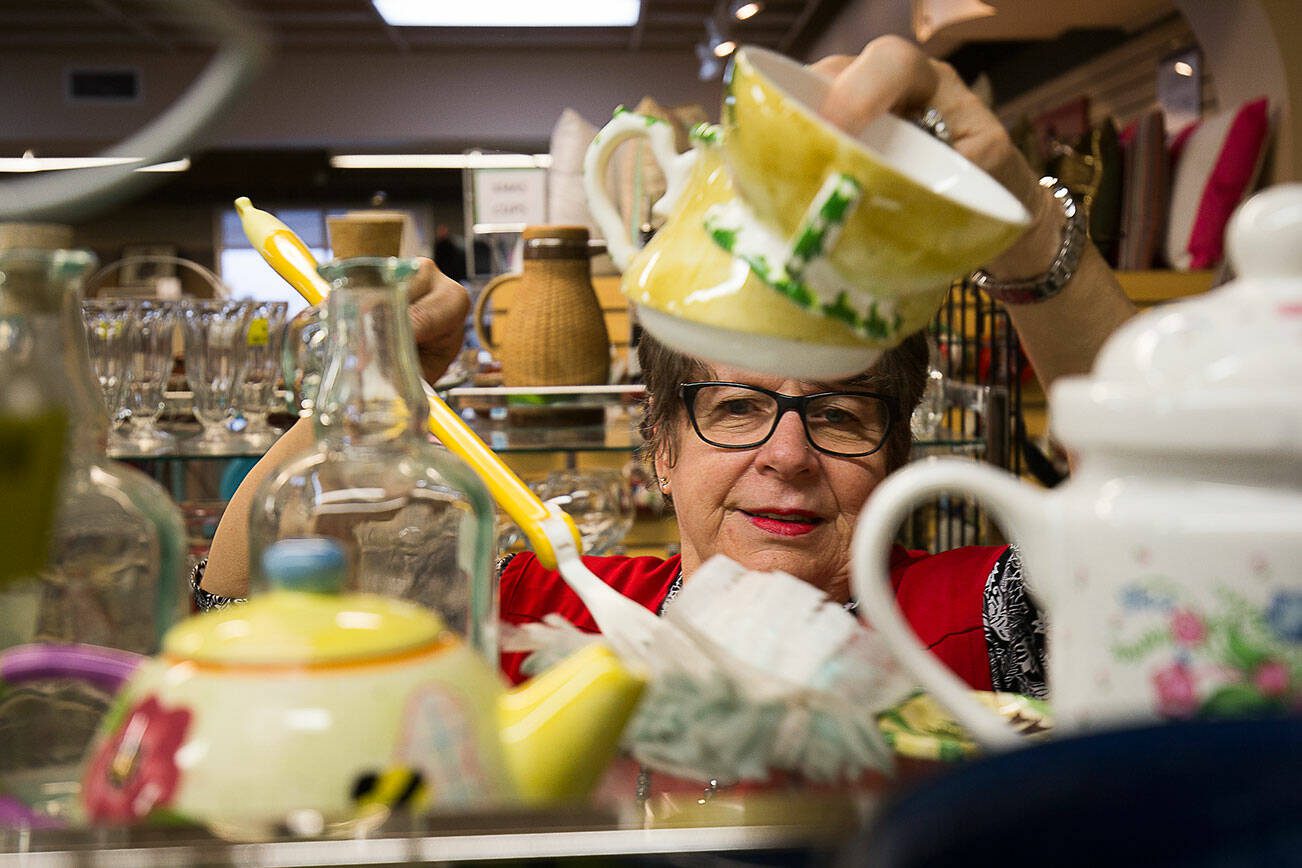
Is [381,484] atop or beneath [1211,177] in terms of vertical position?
beneath

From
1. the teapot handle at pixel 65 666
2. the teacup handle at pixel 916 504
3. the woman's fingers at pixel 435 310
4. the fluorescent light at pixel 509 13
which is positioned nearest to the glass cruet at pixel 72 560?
the teapot handle at pixel 65 666

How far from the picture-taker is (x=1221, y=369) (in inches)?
14.2

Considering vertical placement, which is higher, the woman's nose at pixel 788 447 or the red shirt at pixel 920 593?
the woman's nose at pixel 788 447

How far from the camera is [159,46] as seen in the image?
28.7 feet

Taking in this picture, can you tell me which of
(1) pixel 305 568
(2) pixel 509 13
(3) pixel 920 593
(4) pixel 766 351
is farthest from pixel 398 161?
(1) pixel 305 568

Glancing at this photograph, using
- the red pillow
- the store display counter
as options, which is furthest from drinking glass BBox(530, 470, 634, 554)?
the red pillow

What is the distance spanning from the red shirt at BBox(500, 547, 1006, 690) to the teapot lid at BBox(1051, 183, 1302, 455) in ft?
2.13

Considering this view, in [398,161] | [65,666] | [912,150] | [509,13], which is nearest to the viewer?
[65,666]

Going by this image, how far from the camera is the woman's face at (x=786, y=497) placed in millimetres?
1241

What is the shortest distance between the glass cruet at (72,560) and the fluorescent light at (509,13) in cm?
702

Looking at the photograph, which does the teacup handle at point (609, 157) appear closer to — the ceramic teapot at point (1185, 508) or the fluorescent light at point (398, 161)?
the ceramic teapot at point (1185, 508)

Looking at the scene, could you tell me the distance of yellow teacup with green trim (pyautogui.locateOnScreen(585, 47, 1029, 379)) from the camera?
0.47 m

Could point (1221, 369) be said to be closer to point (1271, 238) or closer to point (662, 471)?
point (1271, 238)

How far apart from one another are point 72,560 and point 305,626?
17 cm
